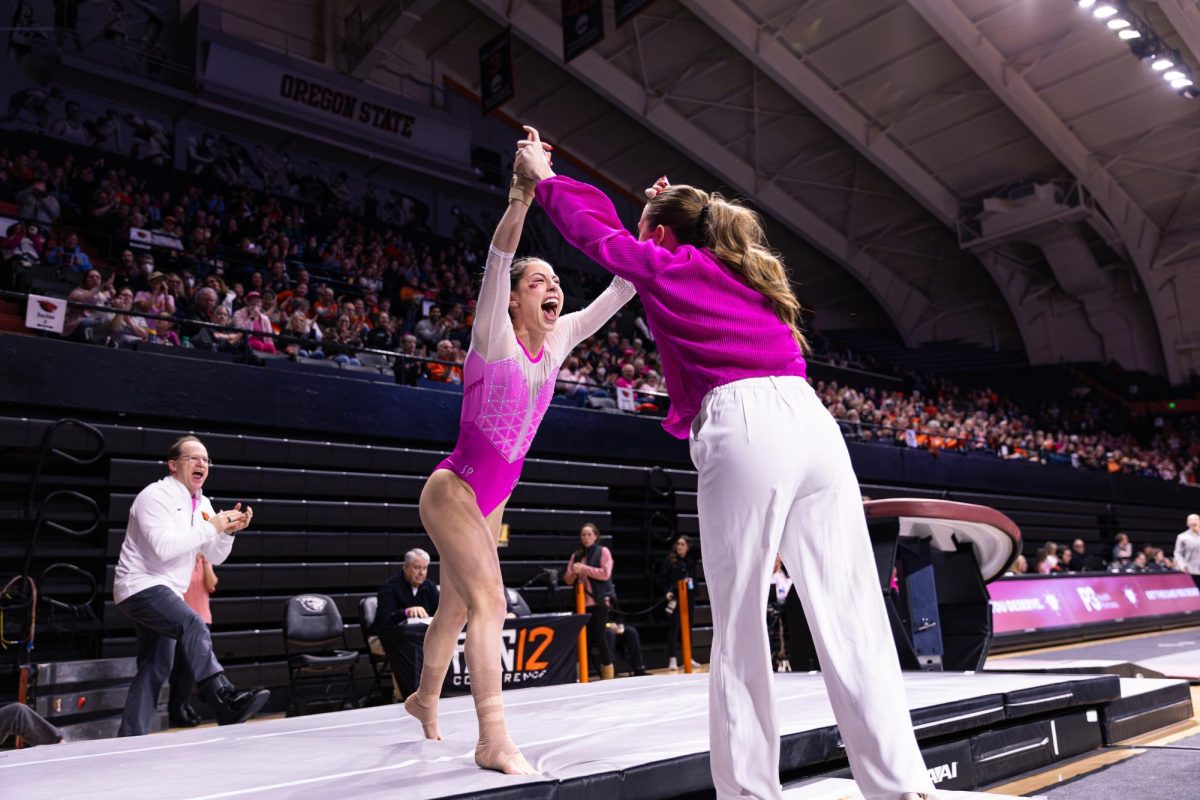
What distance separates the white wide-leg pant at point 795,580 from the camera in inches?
76.4

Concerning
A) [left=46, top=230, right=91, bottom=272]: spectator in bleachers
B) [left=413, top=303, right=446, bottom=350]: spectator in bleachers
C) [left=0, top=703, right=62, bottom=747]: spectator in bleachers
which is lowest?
[left=0, top=703, right=62, bottom=747]: spectator in bleachers

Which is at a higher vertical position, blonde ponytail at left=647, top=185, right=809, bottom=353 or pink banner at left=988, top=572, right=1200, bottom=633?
blonde ponytail at left=647, top=185, right=809, bottom=353

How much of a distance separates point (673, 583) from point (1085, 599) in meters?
6.12

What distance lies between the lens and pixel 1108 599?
12.7 meters

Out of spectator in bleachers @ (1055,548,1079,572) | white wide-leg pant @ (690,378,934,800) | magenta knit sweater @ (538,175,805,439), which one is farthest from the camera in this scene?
spectator in bleachers @ (1055,548,1079,572)

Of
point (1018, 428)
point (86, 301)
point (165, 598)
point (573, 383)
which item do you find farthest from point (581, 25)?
point (1018, 428)

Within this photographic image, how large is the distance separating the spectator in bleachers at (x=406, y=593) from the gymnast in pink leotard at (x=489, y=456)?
4.14 metres

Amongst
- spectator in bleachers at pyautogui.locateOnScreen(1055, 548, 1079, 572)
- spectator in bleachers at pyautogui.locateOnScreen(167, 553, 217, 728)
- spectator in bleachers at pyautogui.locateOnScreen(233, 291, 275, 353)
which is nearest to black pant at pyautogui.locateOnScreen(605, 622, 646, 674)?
spectator in bleachers at pyautogui.locateOnScreen(167, 553, 217, 728)

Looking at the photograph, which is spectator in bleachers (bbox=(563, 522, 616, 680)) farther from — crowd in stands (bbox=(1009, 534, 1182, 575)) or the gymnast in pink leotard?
crowd in stands (bbox=(1009, 534, 1182, 575))

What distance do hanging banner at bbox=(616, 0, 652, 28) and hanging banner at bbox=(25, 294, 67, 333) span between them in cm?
1006

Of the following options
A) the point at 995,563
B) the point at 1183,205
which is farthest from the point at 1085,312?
the point at 995,563

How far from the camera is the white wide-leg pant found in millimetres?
1940

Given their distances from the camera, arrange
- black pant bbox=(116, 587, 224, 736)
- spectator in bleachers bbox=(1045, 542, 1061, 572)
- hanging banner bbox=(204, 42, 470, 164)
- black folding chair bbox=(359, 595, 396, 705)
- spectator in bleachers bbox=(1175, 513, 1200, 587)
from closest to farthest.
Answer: black pant bbox=(116, 587, 224, 736), black folding chair bbox=(359, 595, 396, 705), spectator in bleachers bbox=(1175, 513, 1200, 587), spectator in bleachers bbox=(1045, 542, 1061, 572), hanging banner bbox=(204, 42, 470, 164)

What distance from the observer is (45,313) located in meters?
7.05
